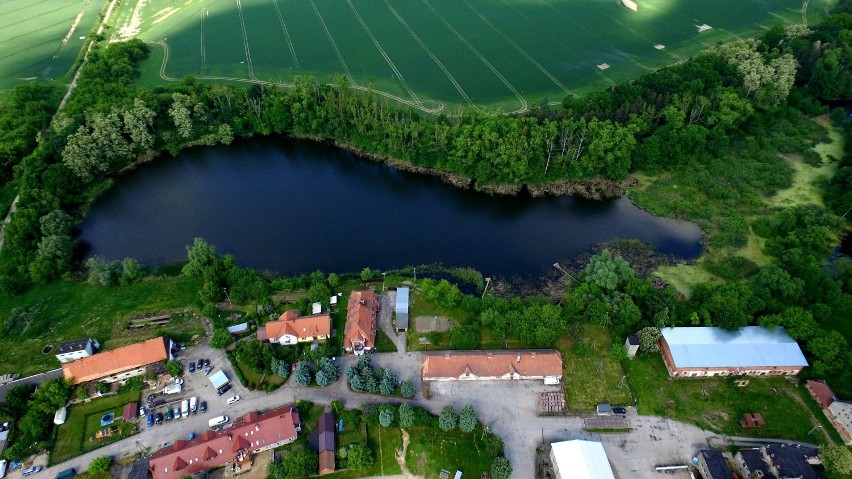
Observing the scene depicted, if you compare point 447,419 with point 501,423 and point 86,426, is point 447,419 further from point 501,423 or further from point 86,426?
point 86,426

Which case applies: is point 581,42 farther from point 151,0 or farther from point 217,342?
point 151,0

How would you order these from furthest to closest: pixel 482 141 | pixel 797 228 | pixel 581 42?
pixel 581 42 → pixel 482 141 → pixel 797 228

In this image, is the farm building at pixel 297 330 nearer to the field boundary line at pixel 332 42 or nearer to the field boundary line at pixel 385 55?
the field boundary line at pixel 385 55

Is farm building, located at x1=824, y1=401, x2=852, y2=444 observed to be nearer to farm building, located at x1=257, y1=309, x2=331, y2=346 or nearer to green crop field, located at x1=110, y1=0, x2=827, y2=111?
farm building, located at x1=257, y1=309, x2=331, y2=346

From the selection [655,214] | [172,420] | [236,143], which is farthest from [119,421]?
[655,214]

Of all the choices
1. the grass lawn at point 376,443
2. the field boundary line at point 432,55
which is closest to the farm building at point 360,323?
the grass lawn at point 376,443

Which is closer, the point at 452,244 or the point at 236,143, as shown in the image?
the point at 452,244

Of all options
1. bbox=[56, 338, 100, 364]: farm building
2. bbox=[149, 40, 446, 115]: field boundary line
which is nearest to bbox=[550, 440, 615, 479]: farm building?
bbox=[56, 338, 100, 364]: farm building

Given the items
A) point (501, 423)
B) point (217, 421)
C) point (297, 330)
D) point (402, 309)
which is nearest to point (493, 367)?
point (501, 423)
